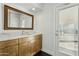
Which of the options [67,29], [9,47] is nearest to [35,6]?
[67,29]

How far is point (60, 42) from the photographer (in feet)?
4.47

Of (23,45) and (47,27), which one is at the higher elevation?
(47,27)

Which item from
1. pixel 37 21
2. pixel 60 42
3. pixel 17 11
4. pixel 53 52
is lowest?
pixel 53 52

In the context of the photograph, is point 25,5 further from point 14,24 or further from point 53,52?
point 53,52

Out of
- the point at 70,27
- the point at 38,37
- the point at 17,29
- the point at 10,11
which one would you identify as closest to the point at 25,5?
the point at 10,11

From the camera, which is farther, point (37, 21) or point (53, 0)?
point (37, 21)

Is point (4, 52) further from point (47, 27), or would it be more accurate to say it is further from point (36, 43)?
point (47, 27)

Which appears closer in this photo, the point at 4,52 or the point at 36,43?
the point at 4,52

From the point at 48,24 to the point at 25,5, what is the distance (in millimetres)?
432

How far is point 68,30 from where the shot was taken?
4.36 ft

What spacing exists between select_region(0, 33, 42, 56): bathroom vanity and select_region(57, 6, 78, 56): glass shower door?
31cm

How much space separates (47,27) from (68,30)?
0.31 m

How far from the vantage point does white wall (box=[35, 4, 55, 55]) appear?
4.43 ft

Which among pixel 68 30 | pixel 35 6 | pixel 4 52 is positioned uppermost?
pixel 35 6
